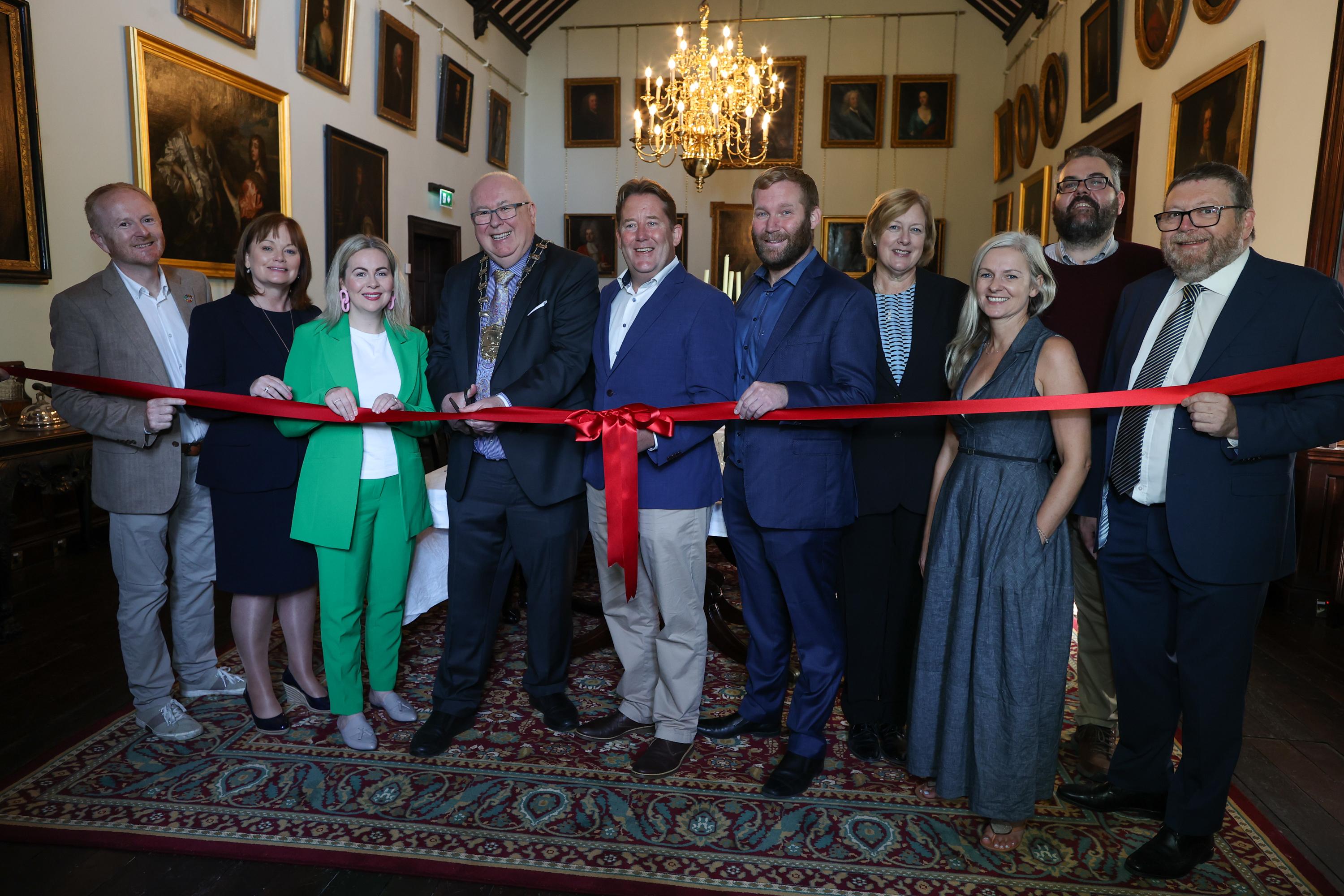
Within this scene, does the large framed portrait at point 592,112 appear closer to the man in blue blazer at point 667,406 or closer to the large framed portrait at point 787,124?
the large framed portrait at point 787,124

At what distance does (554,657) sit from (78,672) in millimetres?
2228

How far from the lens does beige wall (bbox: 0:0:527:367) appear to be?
4559 millimetres

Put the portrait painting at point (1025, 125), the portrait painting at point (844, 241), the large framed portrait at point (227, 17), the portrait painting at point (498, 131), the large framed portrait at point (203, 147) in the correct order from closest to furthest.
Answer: the large framed portrait at point (203, 147) < the large framed portrait at point (227, 17) < the portrait painting at point (1025, 125) < the portrait painting at point (498, 131) < the portrait painting at point (844, 241)

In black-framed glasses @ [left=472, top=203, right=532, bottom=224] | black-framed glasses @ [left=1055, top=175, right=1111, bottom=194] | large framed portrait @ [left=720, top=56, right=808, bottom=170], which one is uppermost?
large framed portrait @ [left=720, top=56, right=808, bottom=170]

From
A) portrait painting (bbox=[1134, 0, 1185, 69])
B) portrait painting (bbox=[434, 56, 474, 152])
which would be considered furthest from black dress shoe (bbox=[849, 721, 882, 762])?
portrait painting (bbox=[434, 56, 474, 152])

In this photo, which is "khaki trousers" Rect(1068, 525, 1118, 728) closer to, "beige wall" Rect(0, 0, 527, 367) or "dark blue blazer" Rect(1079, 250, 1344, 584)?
"dark blue blazer" Rect(1079, 250, 1344, 584)

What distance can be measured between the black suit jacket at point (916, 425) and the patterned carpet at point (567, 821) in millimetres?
969

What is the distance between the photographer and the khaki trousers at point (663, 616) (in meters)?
2.70

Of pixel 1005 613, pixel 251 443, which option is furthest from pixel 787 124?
pixel 1005 613

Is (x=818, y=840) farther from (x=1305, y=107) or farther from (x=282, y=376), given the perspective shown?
(x=1305, y=107)

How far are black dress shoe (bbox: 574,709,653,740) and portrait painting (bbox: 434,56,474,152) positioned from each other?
8.56m

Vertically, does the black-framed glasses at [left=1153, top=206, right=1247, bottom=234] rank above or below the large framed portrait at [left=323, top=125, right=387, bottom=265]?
below

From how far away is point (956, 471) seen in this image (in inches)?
95.0

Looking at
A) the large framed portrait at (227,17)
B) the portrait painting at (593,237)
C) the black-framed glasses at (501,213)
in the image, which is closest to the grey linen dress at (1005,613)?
the black-framed glasses at (501,213)
